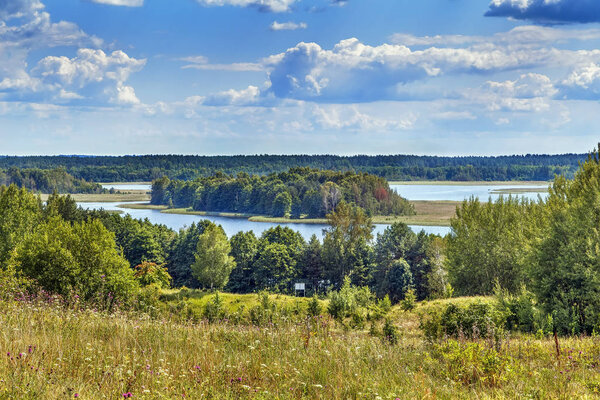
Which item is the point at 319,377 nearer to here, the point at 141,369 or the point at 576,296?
the point at 141,369

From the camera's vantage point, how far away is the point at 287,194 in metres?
157

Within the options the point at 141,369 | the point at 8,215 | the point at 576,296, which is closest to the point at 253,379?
the point at 141,369

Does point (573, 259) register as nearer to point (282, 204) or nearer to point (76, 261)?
point (76, 261)

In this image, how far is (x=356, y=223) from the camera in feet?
256

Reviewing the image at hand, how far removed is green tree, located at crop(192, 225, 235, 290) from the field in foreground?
163 ft

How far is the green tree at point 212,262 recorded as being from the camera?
5791cm

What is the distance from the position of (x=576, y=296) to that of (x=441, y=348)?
19110 millimetres

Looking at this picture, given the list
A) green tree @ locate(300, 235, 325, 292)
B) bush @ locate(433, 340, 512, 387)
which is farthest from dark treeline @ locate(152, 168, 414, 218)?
bush @ locate(433, 340, 512, 387)

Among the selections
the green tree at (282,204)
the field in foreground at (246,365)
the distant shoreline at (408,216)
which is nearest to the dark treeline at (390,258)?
the field in foreground at (246,365)

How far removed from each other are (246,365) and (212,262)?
2068 inches

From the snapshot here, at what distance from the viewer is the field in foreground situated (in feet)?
18.8

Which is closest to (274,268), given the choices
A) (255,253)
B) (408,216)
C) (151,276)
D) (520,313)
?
(255,253)

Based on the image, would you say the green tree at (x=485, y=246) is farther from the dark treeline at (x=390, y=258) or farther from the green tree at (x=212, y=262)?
the green tree at (x=212, y=262)

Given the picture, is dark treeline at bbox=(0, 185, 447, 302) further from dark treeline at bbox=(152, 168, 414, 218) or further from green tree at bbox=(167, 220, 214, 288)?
dark treeline at bbox=(152, 168, 414, 218)
